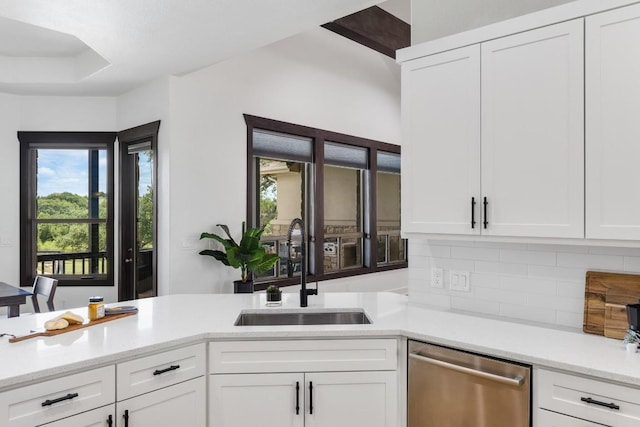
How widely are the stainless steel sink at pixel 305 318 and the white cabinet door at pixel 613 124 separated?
1.21m

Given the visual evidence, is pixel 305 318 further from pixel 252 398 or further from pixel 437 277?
pixel 437 277

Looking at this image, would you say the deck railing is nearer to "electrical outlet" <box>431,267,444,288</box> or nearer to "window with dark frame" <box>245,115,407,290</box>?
"window with dark frame" <box>245,115,407,290</box>

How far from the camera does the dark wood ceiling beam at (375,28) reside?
5.10 metres

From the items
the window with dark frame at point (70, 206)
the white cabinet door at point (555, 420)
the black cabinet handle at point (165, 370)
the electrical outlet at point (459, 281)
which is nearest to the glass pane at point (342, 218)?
the window with dark frame at point (70, 206)

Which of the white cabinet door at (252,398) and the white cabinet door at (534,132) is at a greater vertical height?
the white cabinet door at (534,132)

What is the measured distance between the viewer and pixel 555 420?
5.38ft

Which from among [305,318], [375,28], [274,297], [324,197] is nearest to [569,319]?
[305,318]

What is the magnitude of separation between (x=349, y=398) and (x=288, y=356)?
0.34 meters

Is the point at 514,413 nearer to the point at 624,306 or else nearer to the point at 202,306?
the point at 624,306

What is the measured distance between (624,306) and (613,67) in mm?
995

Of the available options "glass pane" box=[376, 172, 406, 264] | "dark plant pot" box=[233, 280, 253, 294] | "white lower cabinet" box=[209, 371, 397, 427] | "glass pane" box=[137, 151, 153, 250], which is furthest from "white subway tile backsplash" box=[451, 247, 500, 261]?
"glass pane" box=[376, 172, 406, 264]

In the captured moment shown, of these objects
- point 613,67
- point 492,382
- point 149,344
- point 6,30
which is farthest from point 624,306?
point 6,30

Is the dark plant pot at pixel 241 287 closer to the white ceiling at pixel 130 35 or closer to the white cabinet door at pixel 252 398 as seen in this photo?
the white ceiling at pixel 130 35

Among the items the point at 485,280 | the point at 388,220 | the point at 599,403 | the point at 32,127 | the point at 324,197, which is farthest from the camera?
the point at 388,220
